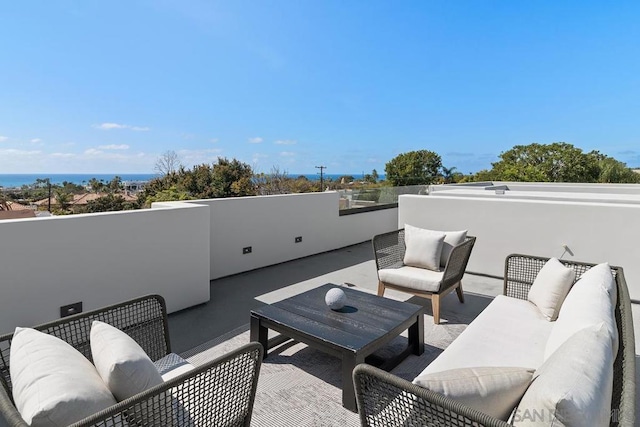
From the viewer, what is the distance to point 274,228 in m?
5.46

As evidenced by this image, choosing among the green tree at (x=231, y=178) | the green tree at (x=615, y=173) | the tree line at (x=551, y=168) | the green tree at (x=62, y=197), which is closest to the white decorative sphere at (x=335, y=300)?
the green tree at (x=62, y=197)

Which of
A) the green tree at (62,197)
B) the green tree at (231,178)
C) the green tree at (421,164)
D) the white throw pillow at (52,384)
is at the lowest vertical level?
the white throw pillow at (52,384)

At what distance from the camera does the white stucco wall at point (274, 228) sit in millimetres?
4789

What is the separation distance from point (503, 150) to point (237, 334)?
84.7ft

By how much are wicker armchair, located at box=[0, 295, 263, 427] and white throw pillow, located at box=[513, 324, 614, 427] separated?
41.9 inches

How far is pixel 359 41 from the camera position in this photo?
10.7 meters

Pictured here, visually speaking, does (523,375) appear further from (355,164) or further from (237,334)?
(355,164)

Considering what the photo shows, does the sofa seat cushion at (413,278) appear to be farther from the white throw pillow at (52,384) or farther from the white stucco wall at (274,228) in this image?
the white throw pillow at (52,384)

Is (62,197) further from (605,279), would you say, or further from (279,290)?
(605,279)

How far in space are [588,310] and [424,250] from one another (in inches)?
84.2

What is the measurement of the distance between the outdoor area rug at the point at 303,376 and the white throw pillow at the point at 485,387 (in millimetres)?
1036

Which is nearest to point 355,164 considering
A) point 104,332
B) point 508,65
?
point 508,65

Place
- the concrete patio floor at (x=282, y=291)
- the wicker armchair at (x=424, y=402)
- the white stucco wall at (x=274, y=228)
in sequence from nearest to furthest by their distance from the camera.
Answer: the wicker armchair at (x=424, y=402), the concrete patio floor at (x=282, y=291), the white stucco wall at (x=274, y=228)

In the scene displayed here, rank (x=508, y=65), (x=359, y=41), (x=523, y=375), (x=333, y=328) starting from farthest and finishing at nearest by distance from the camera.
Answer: (x=508, y=65) → (x=359, y=41) → (x=333, y=328) → (x=523, y=375)
